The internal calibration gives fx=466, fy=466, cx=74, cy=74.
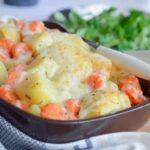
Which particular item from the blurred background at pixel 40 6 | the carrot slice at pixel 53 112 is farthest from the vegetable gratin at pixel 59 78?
the blurred background at pixel 40 6

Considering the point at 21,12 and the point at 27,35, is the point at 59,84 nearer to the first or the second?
the point at 27,35

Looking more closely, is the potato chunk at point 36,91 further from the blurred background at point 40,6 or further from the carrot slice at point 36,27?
the blurred background at point 40,6

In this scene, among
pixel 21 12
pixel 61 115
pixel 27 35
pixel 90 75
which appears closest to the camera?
pixel 61 115

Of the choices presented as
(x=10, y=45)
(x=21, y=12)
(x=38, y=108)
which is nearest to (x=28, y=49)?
(x=10, y=45)

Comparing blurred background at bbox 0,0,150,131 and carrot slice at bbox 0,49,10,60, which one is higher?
carrot slice at bbox 0,49,10,60

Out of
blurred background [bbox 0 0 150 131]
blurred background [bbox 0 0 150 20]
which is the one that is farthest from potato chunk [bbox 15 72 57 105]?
blurred background [bbox 0 0 150 20]

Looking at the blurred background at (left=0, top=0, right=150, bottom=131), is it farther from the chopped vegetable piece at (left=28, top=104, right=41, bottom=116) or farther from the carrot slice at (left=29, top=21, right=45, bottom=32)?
the chopped vegetable piece at (left=28, top=104, right=41, bottom=116)
